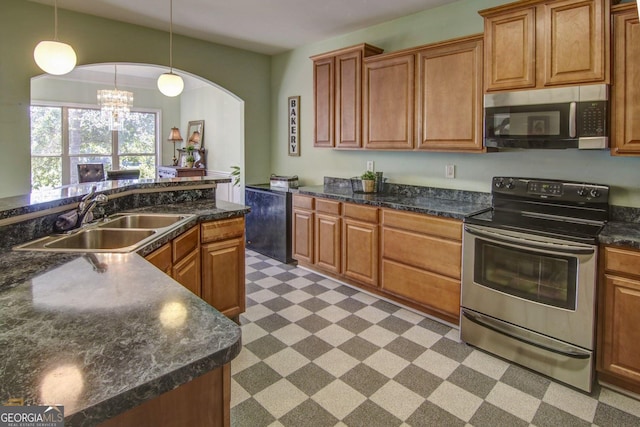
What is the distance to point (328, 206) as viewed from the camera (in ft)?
12.7

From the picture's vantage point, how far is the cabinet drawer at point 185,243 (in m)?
→ 2.28

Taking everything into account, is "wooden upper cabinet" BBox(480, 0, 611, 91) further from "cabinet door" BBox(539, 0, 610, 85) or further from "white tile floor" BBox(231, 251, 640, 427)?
"white tile floor" BBox(231, 251, 640, 427)

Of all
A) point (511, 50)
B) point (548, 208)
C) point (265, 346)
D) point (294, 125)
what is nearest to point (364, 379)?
point (265, 346)

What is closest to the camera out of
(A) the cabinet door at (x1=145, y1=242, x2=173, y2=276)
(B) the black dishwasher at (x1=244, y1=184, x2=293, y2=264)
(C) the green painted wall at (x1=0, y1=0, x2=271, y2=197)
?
(A) the cabinet door at (x1=145, y1=242, x2=173, y2=276)

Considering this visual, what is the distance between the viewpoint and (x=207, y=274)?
270 cm

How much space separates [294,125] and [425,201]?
7.56 ft

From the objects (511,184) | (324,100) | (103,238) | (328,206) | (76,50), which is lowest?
(103,238)

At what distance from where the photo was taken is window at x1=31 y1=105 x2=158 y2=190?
21.9 feet

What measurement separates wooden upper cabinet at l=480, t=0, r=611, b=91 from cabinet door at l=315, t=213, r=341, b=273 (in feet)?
5.86

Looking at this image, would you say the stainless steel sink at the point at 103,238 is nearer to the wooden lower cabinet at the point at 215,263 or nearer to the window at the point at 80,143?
the wooden lower cabinet at the point at 215,263

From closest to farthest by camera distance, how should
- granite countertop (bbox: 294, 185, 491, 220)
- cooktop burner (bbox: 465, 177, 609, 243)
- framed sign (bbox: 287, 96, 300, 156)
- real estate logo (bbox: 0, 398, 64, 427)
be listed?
real estate logo (bbox: 0, 398, 64, 427)
cooktop burner (bbox: 465, 177, 609, 243)
granite countertop (bbox: 294, 185, 491, 220)
framed sign (bbox: 287, 96, 300, 156)

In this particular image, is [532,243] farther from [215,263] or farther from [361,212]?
[215,263]

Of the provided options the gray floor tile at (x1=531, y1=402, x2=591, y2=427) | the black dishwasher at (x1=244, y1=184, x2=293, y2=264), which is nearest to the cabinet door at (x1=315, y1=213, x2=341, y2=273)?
the black dishwasher at (x1=244, y1=184, x2=293, y2=264)

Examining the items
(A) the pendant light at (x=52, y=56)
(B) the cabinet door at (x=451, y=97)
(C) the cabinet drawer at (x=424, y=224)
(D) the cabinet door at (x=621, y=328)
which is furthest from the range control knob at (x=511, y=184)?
(A) the pendant light at (x=52, y=56)
